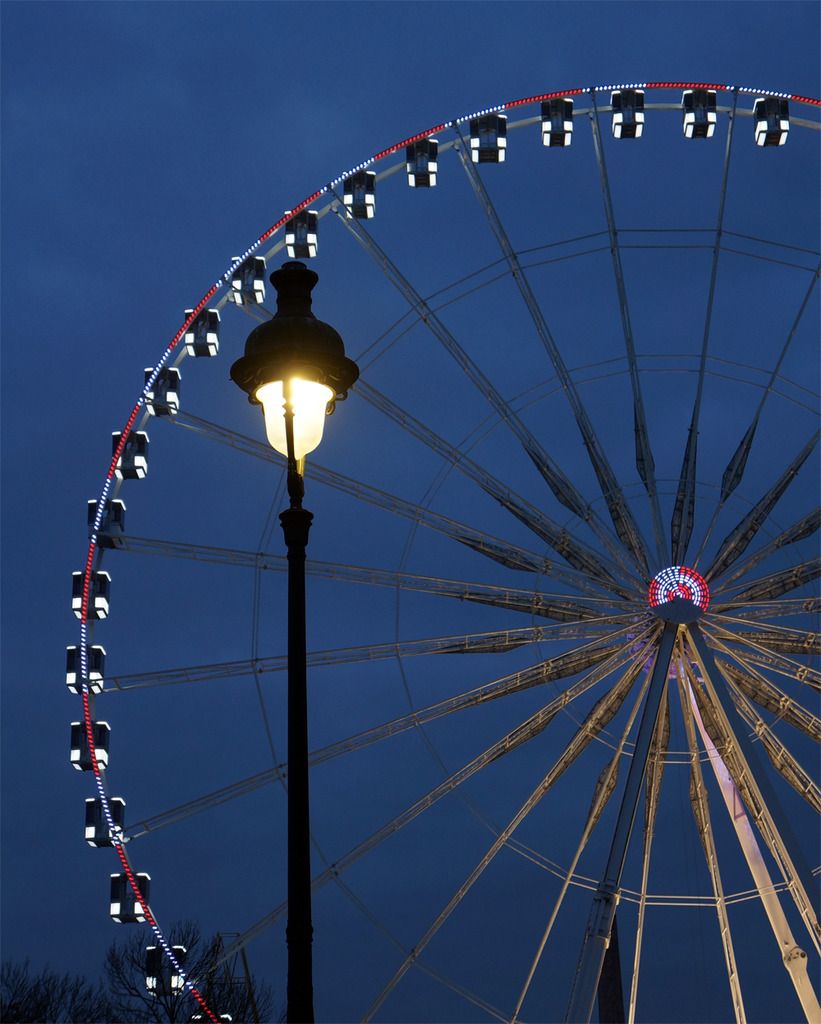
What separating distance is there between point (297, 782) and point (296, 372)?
7.45 ft

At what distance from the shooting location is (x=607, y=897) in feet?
58.1

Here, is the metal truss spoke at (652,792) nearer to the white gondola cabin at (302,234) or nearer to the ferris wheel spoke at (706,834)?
the ferris wheel spoke at (706,834)

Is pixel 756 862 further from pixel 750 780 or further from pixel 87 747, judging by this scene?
pixel 87 747

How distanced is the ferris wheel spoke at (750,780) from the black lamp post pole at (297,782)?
429 inches

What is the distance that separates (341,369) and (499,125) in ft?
47.5

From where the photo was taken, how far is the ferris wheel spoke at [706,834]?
2058cm

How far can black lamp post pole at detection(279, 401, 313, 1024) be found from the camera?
7.86 m

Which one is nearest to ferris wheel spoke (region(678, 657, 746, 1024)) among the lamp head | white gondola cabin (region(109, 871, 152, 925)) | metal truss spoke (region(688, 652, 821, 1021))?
metal truss spoke (region(688, 652, 821, 1021))

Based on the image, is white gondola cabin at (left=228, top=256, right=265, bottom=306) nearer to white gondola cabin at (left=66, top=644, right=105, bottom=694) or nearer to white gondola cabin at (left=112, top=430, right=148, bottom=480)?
white gondola cabin at (left=112, top=430, right=148, bottom=480)

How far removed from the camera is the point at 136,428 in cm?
2219

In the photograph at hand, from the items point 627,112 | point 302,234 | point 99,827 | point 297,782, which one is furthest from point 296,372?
point 627,112

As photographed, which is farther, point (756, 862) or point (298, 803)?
point (756, 862)

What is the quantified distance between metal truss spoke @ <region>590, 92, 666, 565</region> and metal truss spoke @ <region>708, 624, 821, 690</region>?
1.19 m

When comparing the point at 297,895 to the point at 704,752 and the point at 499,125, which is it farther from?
the point at 499,125
